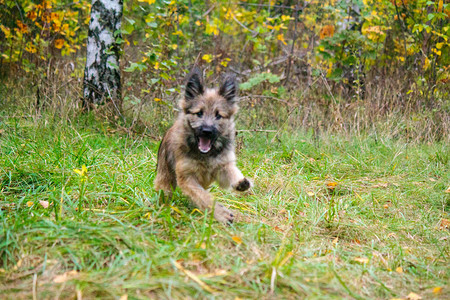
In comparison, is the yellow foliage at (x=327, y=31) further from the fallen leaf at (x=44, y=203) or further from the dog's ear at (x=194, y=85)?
the fallen leaf at (x=44, y=203)

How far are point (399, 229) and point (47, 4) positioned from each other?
7521 mm

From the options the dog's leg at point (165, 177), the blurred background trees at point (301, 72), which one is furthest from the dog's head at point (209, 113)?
the blurred background trees at point (301, 72)

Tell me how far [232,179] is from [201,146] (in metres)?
0.43

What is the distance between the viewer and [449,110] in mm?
8312

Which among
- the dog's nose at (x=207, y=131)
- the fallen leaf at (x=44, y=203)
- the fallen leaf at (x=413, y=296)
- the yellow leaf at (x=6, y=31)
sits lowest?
the fallen leaf at (x=413, y=296)

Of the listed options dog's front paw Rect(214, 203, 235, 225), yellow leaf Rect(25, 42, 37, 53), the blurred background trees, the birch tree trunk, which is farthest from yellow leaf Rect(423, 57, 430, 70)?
yellow leaf Rect(25, 42, 37, 53)

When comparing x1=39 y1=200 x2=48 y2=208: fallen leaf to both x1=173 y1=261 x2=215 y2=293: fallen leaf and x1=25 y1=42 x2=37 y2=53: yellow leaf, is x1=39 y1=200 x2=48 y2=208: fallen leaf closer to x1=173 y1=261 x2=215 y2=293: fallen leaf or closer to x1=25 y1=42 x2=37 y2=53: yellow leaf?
x1=173 y1=261 x2=215 y2=293: fallen leaf

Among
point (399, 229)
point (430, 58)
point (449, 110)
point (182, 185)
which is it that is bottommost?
point (399, 229)

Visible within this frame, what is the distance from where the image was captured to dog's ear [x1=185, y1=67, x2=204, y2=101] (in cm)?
433

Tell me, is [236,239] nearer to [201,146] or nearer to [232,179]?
[232,179]

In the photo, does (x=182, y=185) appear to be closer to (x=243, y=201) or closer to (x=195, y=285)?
(x=243, y=201)

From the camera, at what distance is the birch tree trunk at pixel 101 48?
23.1 feet

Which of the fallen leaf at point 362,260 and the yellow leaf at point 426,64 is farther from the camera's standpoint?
the yellow leaf at point 426,64

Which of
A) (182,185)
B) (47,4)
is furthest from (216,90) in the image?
(47,4)
